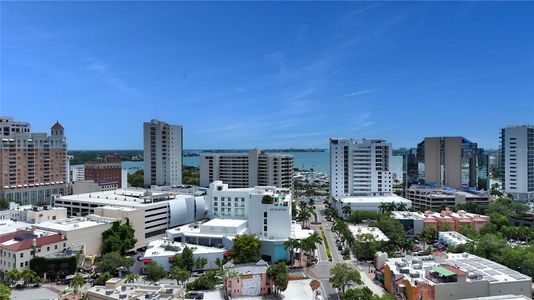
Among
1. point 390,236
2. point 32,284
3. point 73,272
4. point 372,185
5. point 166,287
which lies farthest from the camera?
point 372,185

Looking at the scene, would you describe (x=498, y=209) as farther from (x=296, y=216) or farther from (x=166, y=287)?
(x=166, y=287)

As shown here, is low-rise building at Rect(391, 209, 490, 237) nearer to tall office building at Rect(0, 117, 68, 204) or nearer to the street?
the street

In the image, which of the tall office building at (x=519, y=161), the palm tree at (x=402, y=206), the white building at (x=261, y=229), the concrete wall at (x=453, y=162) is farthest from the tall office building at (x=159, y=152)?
the tall office building at (x=519, y=161)

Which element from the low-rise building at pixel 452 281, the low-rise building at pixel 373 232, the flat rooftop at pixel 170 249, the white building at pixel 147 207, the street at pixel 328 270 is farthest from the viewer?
the white building at pixel 147 207

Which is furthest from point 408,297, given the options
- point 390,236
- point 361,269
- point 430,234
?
point 430,234

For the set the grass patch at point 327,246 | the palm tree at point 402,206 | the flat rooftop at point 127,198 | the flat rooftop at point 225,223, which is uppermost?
the flat rooftop at point 127,198

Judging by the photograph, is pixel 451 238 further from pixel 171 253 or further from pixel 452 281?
pixel 171 253

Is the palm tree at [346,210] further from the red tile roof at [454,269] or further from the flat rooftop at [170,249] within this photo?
the red tile roof at [454,269]
